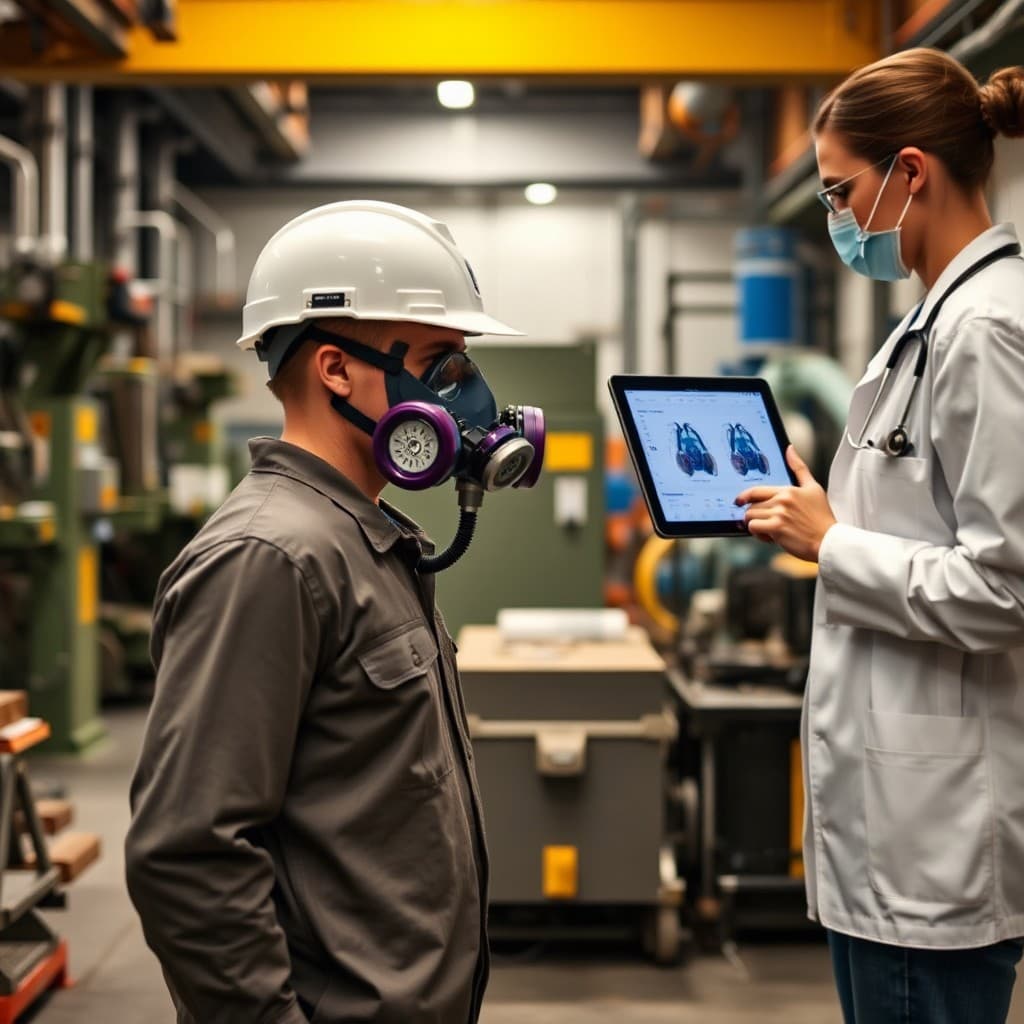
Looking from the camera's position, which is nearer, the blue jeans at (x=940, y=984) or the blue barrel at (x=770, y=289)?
the blue jeans at (x=940, y=984)

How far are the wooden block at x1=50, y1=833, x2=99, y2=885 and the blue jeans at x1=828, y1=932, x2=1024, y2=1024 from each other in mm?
2351

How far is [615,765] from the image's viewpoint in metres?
3.28

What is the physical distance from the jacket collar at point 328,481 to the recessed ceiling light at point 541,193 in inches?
359

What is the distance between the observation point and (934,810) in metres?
1.42

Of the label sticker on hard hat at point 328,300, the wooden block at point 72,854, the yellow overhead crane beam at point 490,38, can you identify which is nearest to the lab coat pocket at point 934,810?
the label sticker on hard hat at point 328,300

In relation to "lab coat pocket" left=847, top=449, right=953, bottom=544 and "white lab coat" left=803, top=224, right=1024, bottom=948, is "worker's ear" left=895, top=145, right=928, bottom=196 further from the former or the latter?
"lab coat pocket" left=847, top=449, right=953, bottom=544

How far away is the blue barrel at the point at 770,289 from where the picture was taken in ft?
20.7

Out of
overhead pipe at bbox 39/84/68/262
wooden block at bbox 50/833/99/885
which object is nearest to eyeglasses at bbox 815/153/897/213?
wooden block at bbox 50/833/99/885

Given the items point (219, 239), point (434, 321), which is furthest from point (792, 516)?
point (219, 239)

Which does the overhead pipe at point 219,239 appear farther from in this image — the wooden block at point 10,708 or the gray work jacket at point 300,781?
the gray work jacket at point 300,781

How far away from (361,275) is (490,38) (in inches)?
142

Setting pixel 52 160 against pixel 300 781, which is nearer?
pixel 300 781

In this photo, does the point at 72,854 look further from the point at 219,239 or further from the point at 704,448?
the point at 219,239

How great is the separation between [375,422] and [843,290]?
6599mm
